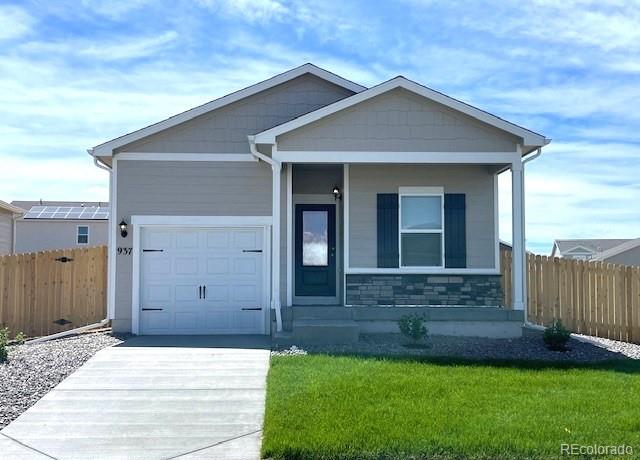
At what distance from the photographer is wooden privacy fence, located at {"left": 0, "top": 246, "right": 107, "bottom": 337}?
14320 millimetres

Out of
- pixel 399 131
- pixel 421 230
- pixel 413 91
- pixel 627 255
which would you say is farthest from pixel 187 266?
pixel 627 255

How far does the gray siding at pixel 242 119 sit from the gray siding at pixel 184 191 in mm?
335

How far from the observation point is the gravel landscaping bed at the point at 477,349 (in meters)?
10.9

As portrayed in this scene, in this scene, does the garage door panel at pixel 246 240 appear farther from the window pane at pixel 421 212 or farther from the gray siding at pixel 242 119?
the window pane at pixel 421 212

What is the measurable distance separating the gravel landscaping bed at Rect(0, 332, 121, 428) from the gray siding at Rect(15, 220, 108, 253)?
21.3 meters

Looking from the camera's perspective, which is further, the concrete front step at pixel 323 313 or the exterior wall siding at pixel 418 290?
the exterior wall siding at pixel 418 290

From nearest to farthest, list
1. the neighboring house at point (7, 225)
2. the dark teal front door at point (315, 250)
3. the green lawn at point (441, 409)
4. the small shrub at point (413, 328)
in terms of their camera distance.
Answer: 1. the green lawn at point (441, 409)
2. the small shrub at point (413, 328)
3. the dark teal front door at point (315, 250)
4. the neighboring house at point (7, 225)

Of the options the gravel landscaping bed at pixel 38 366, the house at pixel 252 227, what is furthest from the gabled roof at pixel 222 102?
the gravel landscaping bed at pixel 38 366

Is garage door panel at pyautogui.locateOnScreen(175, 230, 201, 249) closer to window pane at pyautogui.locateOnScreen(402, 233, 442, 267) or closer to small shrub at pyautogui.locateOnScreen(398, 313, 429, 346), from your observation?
window pane at pyautogui.locateOnScreen(402, 233, 442, 267)

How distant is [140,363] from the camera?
10148 millimetres

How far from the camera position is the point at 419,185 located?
13422 mm

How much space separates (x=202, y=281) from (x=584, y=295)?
7824 millimetres

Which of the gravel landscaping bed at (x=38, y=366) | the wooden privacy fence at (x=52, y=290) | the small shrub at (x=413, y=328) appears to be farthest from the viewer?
the wooden privacy fence at (x=52, y=290)

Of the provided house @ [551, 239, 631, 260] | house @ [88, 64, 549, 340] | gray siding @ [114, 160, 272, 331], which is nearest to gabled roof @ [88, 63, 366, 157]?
house @ [88, 64, 549, 340]
